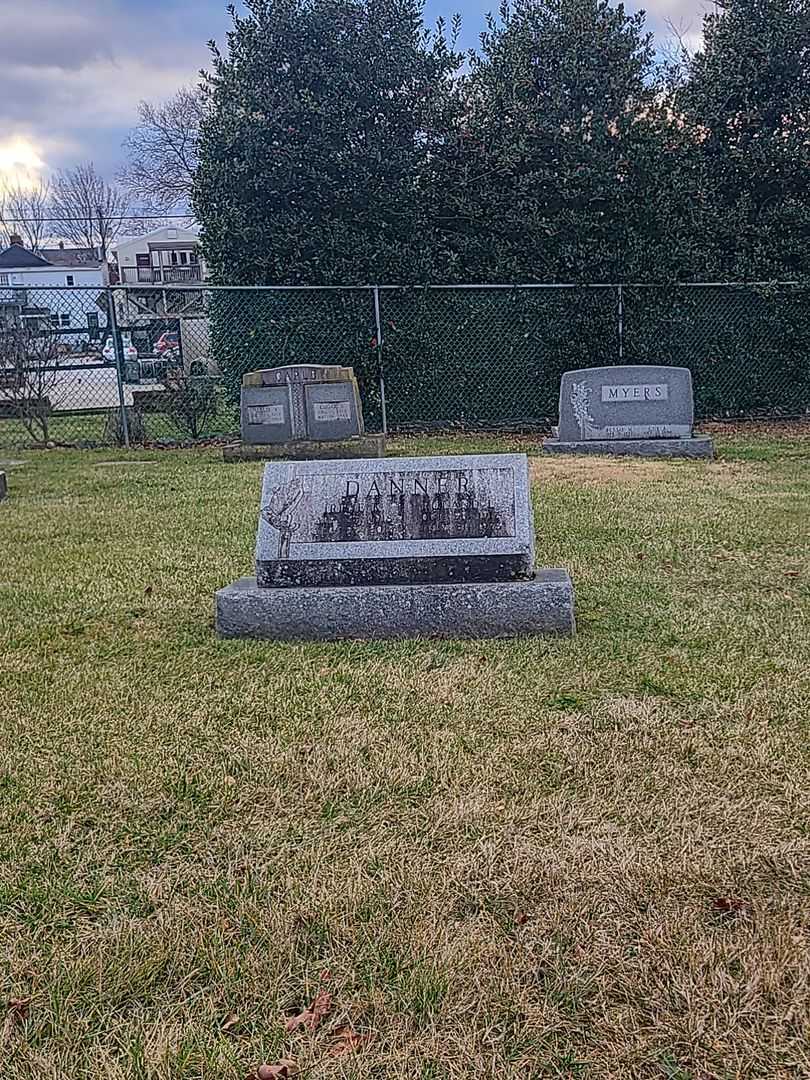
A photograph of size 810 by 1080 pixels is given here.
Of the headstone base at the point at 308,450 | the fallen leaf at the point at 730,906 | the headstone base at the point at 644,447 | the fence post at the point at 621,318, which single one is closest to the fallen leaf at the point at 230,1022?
the fallen leaf at the point at 730,906

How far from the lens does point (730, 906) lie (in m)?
2.04

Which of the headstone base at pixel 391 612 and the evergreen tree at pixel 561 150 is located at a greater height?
the evergreen tree at pixel 561 150

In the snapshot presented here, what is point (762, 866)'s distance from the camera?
2.19 m

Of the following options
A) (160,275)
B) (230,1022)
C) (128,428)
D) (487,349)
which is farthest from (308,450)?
(160,275)

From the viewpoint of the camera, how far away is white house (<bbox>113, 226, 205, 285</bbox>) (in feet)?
136

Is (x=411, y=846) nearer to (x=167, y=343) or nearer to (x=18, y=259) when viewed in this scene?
(x=167, y=343)

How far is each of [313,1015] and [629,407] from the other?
29.5 ft

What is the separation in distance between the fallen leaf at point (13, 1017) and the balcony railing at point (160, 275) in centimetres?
3650

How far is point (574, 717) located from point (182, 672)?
1560mm

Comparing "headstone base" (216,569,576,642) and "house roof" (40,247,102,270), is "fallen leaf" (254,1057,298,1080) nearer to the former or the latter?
"headstone base" (216,569,576,642)

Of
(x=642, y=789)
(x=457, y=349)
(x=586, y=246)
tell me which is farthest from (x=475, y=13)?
(x=642, y=789)

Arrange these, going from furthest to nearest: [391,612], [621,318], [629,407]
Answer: [621,318]
[629,407]
[391,612]

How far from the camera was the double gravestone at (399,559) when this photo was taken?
12.7 ft

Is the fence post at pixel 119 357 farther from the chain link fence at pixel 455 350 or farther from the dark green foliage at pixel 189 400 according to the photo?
the dark green foliage at pixel 189 400
